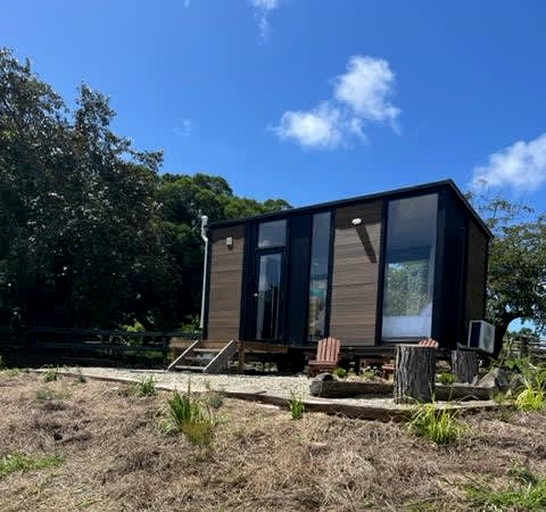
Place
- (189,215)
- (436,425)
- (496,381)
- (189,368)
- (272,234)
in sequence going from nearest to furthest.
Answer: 1. (436,425)
2. (496,381)
3. (189,368)
4. (272,234)
5. (189,215)

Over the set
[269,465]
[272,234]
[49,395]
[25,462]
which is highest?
[272,234]

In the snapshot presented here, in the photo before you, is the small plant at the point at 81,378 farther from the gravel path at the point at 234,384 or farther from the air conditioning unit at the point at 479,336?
the air conditioning unit at the point at 479,336

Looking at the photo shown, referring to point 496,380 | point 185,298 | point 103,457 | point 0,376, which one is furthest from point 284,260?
point 185,298

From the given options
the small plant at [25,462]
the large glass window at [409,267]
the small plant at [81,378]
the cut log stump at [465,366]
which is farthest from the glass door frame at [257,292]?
the small plant at [25,462]

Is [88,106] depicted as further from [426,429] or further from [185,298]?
[426,429]

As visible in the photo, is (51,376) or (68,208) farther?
(68,208)

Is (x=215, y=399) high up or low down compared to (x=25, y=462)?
up

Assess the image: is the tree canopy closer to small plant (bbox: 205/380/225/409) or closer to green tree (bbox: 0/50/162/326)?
green tree (bbox: 0/50/162/326)

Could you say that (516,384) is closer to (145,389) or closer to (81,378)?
(145,389)

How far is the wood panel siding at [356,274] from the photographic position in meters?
10.2

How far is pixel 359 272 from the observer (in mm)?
10422

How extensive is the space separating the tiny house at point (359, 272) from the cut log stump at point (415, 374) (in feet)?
15.3

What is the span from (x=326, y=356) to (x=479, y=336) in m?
2.37

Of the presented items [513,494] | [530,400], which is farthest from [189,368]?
[513,494]
